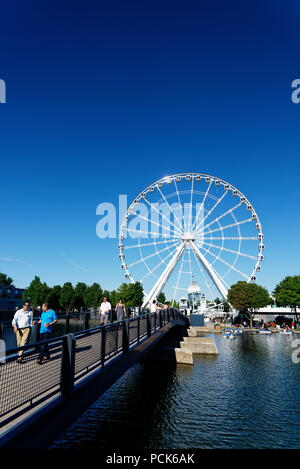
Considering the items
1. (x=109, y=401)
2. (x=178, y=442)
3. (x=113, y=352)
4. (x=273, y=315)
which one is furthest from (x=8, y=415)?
(x=273, y=315)

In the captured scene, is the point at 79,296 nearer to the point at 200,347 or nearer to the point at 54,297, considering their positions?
the point at 54,297

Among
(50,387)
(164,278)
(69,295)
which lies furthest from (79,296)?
(50,387)

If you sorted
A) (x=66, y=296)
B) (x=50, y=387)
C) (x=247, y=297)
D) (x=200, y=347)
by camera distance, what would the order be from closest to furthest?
(x=50, y=387) → (x=200, y=347) → (x=247, y=297) → (x=66, y=296)

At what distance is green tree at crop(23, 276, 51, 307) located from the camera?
87188 mm

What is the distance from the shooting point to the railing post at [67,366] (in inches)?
277

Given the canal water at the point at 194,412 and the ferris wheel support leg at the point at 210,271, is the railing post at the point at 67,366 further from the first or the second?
the ferris wheel support leg at the point at 210,271

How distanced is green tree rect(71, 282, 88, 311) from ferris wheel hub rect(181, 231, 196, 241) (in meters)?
58.6

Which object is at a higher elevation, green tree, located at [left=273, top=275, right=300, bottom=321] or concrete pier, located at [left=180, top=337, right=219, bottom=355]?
green tree, located at [left=273, top=275, right=300, bottom=321]

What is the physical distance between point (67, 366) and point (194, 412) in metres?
9.70

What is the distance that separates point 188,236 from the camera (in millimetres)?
50375

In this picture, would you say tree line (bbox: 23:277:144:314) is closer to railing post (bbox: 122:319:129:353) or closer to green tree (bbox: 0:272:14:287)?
green tree (bbox: 0:272:14:287)

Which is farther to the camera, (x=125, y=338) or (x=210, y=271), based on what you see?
→ (x=210, y=271)

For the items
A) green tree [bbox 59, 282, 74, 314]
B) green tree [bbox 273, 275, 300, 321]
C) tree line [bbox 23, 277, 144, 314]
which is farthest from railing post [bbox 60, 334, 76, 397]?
green tree [bbox 59, 282, 74, 314]
